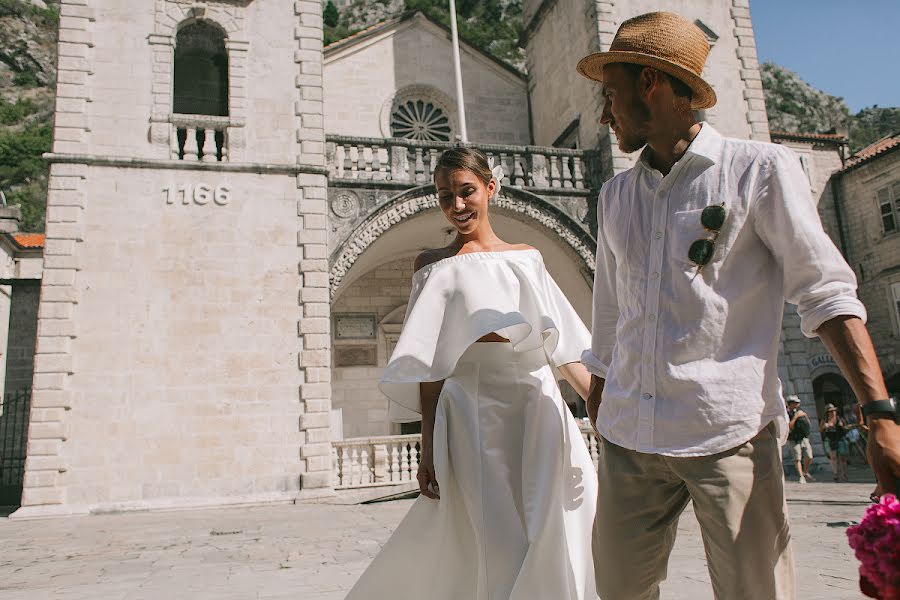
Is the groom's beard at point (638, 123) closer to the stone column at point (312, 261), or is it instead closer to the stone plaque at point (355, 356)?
the stone column at point (312, 261)

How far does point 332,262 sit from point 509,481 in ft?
30.3

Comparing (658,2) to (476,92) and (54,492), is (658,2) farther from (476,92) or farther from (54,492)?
(54,492)

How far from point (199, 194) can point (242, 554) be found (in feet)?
23.0

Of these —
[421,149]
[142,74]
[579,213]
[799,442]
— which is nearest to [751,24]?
[579,213]

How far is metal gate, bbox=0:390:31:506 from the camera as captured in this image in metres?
12.6

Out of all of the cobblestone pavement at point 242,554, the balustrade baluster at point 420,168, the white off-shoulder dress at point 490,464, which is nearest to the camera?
the white off-shoulder dress at point 490,464

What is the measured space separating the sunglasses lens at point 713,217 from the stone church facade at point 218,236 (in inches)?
360

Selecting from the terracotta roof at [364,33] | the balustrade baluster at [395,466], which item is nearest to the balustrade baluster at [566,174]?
the balustrade baluster at [395,466]

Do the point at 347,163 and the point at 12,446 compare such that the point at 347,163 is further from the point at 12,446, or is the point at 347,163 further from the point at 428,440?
the point at 428,440

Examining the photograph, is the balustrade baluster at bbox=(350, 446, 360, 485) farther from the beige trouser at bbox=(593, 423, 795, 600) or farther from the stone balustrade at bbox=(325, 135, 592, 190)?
the beige trouser at bbox=(593, 423, 795, 600)

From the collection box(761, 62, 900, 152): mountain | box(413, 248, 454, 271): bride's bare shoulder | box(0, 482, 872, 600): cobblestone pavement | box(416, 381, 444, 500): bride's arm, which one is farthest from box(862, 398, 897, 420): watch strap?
box(761, 62, 900, 152): mountain

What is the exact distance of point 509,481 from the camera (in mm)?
2641

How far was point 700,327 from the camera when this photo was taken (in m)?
1.76

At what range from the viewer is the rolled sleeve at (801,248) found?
Result: 1.59m
